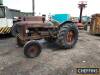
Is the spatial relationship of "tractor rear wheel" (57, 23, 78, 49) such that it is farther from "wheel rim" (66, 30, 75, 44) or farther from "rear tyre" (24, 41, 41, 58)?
"rear tyre" (24, 41, 41, 58)

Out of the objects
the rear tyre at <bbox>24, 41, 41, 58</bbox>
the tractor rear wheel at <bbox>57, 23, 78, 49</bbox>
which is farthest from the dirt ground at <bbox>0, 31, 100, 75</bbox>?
the tractor rear wheel at <bbox>57, 23, 78, 49</bbox>

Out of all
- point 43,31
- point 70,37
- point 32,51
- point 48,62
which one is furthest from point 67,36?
point 48,62

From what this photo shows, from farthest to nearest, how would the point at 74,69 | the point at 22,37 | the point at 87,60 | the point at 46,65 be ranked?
1. the point at 22,37
2. the point at 87,60
3. the point at 46,65
4. the point at 74,69

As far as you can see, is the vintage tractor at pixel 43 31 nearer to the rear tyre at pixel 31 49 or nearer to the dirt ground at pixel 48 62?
the rear tyre at pixel 31 49

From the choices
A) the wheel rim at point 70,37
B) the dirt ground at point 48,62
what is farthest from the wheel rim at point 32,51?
the wheel rim at point 70,37

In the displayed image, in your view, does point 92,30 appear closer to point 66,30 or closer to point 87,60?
point 66,30

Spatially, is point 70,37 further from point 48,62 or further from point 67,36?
point 48,62

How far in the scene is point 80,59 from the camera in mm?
5844

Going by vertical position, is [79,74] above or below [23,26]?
below

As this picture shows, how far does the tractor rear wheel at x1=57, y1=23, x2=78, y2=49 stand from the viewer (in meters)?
7.05

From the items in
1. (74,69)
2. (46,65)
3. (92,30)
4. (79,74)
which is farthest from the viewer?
(92,30)

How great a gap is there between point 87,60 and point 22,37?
278cm

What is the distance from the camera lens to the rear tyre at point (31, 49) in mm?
5805

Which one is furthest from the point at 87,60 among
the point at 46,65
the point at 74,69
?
the point at 46,65
